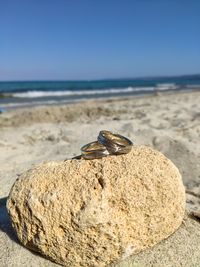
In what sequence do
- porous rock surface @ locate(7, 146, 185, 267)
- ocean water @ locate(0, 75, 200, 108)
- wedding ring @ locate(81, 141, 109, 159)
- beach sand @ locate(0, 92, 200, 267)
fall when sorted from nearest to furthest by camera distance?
porous rock surface @ locate(7, 146, 185, 267) < beach sand @ locate(0, 92, 200, 267) < wedding ring @ locate(81, 141, 109, 159) < ocean water @ locate(0, 75, 200, 108)

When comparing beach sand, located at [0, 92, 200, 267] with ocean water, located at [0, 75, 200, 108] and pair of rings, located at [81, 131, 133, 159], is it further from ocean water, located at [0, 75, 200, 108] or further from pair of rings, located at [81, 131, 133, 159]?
ocean water, located at [0, 75, 200, 108]

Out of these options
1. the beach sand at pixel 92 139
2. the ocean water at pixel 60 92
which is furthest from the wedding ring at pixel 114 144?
the ocean water at pixel 60 92

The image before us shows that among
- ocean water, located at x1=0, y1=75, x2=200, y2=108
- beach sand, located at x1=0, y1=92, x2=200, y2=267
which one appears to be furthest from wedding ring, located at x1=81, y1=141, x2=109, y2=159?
ocean water, located at x1=0, y1=75, x2=200, y2=108

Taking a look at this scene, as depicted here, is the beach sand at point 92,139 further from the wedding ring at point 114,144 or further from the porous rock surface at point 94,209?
the wedding ring at point 114,144

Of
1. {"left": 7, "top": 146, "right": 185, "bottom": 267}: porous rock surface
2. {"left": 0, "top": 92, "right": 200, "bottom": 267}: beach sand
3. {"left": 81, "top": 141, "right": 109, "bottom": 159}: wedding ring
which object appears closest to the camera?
{"left": 7, "top": 146, "right": 185, "bottom": 267}: porous rock surface

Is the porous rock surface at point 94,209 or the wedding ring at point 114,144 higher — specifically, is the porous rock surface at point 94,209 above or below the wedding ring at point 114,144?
below

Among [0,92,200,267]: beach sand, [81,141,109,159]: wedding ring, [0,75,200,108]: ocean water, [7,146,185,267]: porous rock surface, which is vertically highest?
[81,141,109,159]: wedding ring
